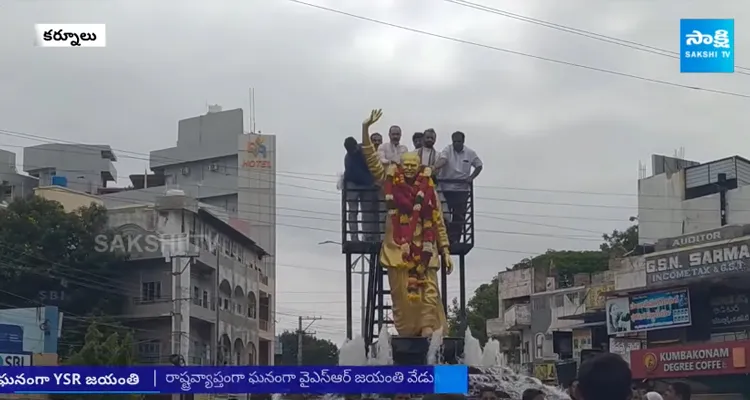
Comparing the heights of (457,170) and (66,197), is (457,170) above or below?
below

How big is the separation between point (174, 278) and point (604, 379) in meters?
Result: 42.2

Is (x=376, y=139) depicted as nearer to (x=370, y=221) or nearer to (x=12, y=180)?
(x=370, y=221)

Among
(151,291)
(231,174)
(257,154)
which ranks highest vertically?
→ (257,154)

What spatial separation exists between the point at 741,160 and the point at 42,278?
27166 mm

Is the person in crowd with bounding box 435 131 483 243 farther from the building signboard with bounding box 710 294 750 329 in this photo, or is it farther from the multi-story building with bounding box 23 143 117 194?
the multi-story building with bounding box 23 143 117 194

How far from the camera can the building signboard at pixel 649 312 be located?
3497 cm

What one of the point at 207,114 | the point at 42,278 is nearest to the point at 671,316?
the point at 42,278

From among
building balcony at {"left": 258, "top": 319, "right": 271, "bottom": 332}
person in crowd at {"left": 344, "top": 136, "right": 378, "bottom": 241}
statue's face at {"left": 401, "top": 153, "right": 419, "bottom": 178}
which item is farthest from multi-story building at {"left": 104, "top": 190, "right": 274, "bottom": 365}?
statue's face at {"left": 401, "top": 153, "right": 419, "bottom": 178}

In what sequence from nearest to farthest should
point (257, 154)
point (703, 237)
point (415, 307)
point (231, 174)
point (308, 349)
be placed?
point (415, 307) < point (703, 237) < point (257, 154) < point (231, 174) < point (308, 349)

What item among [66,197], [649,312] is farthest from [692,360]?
[66,197]

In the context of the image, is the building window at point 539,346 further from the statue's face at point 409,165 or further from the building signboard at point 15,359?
the statue's face at point 409,165

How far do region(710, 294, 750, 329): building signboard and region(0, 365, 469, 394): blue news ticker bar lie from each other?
16.9 m

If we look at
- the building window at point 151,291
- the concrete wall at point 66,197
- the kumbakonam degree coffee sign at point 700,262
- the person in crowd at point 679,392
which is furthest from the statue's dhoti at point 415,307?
the concrete wall at point 66,197

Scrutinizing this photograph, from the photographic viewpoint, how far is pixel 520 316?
4925 centimetres
